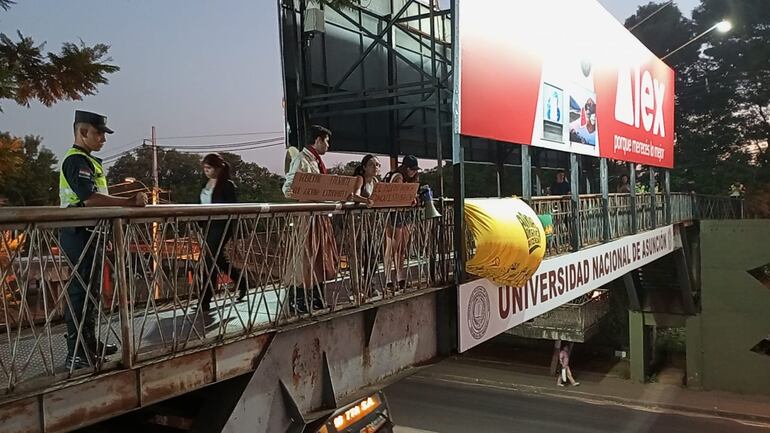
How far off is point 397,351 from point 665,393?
1584 centimetres

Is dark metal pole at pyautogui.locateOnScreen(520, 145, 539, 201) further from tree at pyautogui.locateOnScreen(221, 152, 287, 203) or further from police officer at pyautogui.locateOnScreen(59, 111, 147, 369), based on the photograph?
tree at pyautogui.locateOnScreen(221, 152, 287, 203)

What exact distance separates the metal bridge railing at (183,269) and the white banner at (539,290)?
0.57m

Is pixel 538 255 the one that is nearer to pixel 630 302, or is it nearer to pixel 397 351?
pixel 397 351

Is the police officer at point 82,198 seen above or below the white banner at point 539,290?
above

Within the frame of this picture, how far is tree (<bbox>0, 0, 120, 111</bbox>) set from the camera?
4.96m

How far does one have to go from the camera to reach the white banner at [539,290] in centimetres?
652

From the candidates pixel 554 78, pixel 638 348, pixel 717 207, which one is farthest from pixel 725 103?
pixel 554 78

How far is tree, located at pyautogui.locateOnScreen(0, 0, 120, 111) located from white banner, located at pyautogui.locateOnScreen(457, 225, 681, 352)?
424 cm

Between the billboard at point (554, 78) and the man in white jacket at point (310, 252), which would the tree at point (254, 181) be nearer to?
the billboard at point (554, 78)

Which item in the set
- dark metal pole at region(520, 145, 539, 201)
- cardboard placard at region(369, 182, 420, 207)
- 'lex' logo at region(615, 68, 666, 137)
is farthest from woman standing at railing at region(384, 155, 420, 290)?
'lex' logo at region(615, 68, 666, 137)

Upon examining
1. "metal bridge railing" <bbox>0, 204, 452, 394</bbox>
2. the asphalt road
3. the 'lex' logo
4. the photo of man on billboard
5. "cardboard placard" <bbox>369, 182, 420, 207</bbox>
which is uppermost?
the 'lex' logo

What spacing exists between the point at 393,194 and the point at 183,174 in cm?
1943

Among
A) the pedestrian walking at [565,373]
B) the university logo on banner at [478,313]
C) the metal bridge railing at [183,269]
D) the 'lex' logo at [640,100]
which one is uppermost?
the 'lex' logo at [640,100]

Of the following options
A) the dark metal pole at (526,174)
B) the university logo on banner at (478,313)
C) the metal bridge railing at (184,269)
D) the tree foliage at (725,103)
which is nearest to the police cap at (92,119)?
the metal bridge railing at (184,269)
